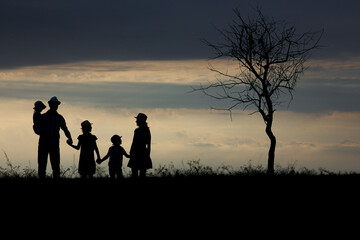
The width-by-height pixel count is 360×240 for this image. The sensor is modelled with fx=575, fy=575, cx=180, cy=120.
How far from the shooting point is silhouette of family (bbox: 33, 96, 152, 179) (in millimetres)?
17297

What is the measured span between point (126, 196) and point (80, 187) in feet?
6.43

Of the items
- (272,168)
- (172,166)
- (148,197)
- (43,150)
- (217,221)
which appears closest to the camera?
(217,221)

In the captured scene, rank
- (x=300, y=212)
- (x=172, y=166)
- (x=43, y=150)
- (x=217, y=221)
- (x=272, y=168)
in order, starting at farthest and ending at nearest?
(x=272, y=168) < (x=172, y=166) < (x=43, y=150) < (x=300, y=212) < (x=217, y=221)

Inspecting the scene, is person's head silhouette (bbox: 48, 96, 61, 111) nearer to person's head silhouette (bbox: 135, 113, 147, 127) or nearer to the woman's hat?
the woman's hat

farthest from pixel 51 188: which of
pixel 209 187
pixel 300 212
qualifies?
pixel 300 212

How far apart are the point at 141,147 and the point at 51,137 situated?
282cm

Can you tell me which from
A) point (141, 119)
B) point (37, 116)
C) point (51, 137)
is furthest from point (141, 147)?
point (37, 116)

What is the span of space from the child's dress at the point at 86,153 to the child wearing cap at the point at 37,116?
1434 millimetres

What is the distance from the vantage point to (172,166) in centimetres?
1847

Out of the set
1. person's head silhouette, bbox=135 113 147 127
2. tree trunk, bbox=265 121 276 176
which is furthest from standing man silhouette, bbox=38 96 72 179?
tree trunk, bbox=265 121 276 176

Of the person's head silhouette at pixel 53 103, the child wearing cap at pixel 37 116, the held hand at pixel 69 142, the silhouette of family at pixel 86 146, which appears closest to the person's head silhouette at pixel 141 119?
the silhouette of family at pixel 86 146

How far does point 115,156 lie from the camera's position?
60.7ft

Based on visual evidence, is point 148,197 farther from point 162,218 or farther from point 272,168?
point 272,168

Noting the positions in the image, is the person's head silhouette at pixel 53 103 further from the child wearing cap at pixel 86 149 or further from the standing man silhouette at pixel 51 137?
the child wearing cap at pixel 86 149
